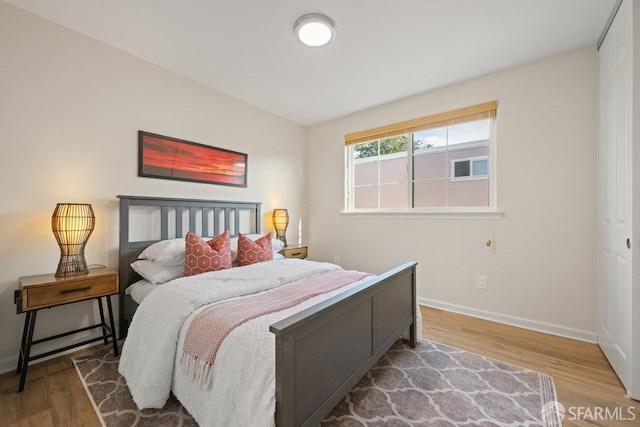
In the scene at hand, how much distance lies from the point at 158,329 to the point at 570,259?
10.7ft

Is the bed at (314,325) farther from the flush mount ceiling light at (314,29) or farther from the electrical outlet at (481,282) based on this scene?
the flush mount ceiling light at (314,29)

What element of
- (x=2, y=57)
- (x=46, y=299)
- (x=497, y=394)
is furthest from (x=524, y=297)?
(x=2, y=57)

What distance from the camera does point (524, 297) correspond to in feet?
8.52

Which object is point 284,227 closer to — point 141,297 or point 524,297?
point 141,297

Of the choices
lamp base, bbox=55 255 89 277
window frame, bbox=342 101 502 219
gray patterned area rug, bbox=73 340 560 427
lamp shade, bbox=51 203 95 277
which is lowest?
gray patterned area rug, bbox=73 340 560 427

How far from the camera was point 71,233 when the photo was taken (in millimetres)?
1985

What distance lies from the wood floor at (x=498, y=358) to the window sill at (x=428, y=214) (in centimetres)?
109

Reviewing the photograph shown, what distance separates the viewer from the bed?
42.8 inches

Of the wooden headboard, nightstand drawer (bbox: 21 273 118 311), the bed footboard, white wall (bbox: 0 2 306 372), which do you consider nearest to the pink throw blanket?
the bed footboard

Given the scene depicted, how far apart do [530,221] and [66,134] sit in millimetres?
4094

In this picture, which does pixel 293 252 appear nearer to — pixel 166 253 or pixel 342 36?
pixel 166 253

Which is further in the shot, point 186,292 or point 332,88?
point 332,88

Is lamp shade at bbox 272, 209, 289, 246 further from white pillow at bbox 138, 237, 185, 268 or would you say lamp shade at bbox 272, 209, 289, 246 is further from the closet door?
the closet door

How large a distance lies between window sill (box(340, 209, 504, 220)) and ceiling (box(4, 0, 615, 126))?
1.41m
